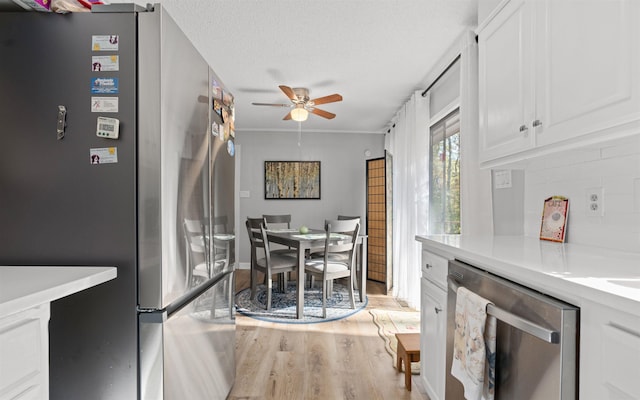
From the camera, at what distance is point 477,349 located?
117 centimetres

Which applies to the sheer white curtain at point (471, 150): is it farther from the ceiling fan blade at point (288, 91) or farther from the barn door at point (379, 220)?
the barn door at point (379, 220)

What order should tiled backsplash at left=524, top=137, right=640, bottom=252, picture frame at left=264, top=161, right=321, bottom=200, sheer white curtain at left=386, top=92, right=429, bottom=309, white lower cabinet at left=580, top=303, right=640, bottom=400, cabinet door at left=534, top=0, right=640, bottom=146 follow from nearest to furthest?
1. white lower cabinet at left=580, top=303, right=640, bottom=400
2. cabinet door at left=534, top=0, right=640, bottom=146
3. tiled backsplash at left=524, top=137, right=640, bottom=252
4. sheer white curtain at left=386, top=92, right=429, bottom=309
5. picture frame at left=264, top=161, right=321, bottom=200

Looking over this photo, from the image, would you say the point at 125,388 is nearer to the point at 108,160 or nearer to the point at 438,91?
the point at 108,160

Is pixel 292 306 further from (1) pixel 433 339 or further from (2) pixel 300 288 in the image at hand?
(1) pixel 433 339

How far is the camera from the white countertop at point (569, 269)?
0.76m

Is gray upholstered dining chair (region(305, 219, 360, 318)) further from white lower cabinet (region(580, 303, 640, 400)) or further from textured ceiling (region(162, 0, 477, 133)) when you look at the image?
white lower cabinet (region(580, 303, 640, 400))

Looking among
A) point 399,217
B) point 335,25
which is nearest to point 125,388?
point 335,25

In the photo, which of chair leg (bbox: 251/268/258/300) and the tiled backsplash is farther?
chair leg (bbox: 251/268/258/300)

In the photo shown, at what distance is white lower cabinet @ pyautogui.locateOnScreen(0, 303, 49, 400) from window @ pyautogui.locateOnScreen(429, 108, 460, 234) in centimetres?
313

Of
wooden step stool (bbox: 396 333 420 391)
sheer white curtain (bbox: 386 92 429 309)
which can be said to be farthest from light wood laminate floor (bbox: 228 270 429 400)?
sheer white curtain (bbox: 386 92 429 309)

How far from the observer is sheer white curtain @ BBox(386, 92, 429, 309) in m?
3.75

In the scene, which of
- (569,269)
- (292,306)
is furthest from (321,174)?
(569,269)

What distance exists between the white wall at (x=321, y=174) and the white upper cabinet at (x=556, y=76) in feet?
13.2

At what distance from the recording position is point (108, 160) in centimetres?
119
